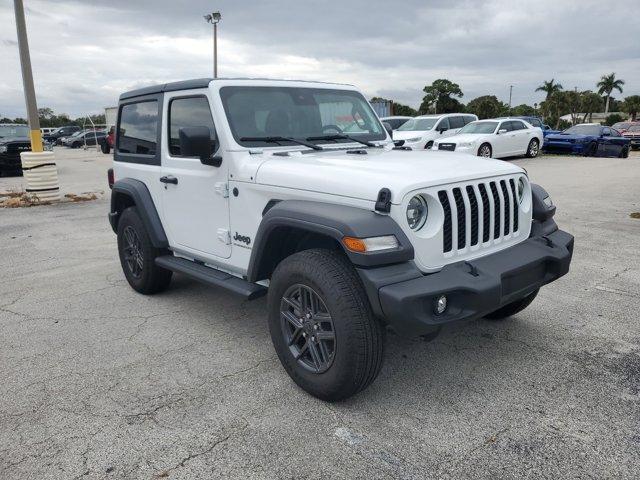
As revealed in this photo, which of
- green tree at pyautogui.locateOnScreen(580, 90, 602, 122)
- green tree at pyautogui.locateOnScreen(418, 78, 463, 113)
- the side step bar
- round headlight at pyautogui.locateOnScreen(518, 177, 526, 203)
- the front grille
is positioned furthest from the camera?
green tree at pyautogui.locateOnScreen(580, 90, 602, 122)

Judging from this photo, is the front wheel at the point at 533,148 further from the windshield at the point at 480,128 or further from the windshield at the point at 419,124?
the windshield at the point at 419,124

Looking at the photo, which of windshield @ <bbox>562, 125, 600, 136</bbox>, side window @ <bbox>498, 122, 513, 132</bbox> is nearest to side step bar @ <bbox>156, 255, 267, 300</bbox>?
side window @ <bbox>498, 122, 513, 132</bbox>

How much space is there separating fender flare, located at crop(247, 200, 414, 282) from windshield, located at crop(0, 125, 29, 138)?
57.7 ft

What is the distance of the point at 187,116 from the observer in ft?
Answer: 13.8

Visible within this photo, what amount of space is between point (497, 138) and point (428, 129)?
231 centimetres

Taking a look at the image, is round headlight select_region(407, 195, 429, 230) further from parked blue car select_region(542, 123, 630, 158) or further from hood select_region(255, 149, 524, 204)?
parked blue car select_region(542, 123, 630, 158)

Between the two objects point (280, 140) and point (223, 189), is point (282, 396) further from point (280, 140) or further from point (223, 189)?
point (280, 140)

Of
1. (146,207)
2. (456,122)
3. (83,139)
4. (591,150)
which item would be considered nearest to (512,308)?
(146,207)

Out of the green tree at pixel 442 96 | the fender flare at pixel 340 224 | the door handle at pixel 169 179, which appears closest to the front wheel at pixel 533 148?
the door handle at pixel 169 179

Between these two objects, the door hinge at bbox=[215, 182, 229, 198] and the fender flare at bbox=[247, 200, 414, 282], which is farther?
the door hinge at bbox=[215, 182, 229, 198]

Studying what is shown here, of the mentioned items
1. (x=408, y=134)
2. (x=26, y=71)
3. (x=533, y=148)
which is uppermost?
(x=26, y=71)

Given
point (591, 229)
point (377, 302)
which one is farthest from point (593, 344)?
point (591, 229)

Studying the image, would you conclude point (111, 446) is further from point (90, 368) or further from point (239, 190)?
point (239, 190)

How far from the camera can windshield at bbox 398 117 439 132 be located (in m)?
18.3
